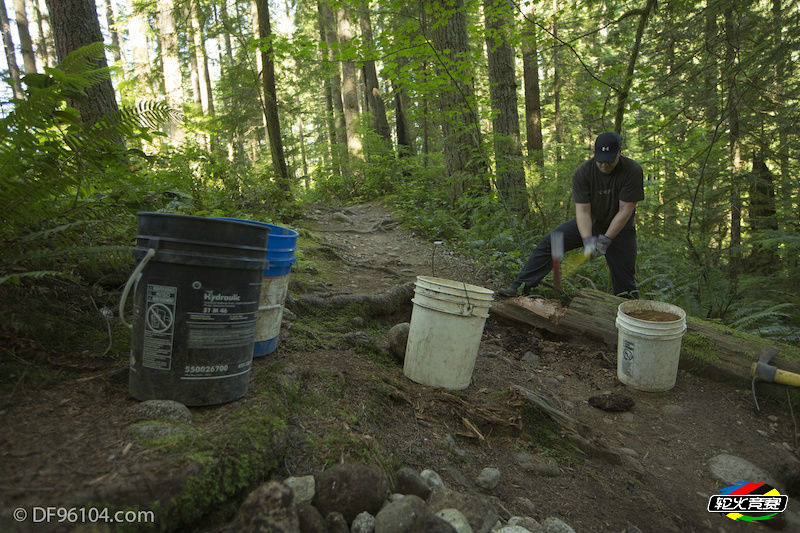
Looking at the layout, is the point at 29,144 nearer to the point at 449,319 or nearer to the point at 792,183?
the point at 449,319

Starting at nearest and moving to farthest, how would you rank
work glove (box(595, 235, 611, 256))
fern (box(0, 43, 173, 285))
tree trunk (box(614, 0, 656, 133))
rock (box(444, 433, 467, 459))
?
fern (box(0, 43, 173, 285)) → rock (box(444, 433, 467, 459)) → work glove (box(595, 235, 611, 256)) → tree trunk (box(614, 0, 656, 133))

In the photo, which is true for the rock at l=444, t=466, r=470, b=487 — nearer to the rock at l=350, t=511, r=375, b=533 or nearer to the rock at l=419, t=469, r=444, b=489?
the rock at l=419, t=469, r=444, b=489

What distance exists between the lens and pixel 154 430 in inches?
66.7

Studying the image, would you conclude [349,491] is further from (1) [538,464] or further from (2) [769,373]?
(2) [769,373]

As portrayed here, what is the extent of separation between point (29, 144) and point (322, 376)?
1.94 metres

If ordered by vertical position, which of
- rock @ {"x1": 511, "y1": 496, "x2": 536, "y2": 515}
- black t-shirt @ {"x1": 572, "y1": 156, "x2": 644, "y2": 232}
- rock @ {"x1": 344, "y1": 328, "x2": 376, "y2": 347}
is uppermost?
black t-shirt @ {"x1": 572, "y1": 156, "x2": 644, "y2": 232}

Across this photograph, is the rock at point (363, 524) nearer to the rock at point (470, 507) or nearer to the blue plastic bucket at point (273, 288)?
the rock at point (470, 507)

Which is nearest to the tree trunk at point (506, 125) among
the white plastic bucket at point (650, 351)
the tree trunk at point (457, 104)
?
the tree trunk at point (457, 104)

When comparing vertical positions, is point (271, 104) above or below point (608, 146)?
above

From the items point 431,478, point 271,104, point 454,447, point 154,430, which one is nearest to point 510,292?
point 454,447

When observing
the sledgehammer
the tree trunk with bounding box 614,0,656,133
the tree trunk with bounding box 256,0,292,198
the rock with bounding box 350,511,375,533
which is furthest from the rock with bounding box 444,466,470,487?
the tree trunk with bounding box 256,0,292,198

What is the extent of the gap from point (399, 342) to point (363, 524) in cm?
199

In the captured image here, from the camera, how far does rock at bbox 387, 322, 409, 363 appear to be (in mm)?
3584

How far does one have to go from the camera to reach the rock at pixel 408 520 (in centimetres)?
157
